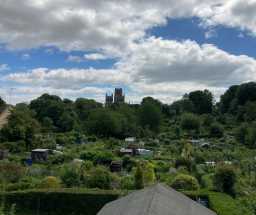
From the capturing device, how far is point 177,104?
88.4 metres

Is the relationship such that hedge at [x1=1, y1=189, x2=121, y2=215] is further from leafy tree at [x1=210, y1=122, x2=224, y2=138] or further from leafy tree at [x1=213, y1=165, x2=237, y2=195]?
leafy tree at [x1=210, y1=122, x2=224, y2=138]

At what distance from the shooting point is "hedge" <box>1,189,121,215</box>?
62.2 ft

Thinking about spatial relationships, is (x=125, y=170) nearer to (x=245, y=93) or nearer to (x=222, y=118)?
(x=222, y=118)

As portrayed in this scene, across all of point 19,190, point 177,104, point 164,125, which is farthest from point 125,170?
point 177,104

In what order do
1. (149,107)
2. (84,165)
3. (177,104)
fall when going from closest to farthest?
(84,165), (149,107), (177,104)

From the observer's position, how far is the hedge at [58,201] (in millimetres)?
18953

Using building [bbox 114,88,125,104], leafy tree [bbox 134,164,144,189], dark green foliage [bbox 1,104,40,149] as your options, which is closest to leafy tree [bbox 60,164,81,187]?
leafy tree [bbox 134,164,144,189]

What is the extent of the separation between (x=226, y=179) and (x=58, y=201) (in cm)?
807

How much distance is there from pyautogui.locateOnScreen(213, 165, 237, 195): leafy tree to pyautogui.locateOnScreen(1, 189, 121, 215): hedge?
521 cm

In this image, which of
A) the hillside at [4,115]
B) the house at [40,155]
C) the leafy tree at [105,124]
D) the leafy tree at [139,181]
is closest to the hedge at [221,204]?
the leafy tree at [139,181]

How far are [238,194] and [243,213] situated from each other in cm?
575

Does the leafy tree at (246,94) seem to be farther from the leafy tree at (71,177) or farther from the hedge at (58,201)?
the hedge at (58,201)

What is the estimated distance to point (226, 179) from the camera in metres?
20.3

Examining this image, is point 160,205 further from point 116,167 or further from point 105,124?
point 105,124
